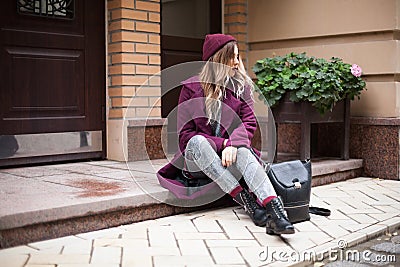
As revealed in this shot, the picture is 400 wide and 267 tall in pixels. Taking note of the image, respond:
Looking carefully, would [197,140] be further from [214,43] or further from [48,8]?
[48,8]

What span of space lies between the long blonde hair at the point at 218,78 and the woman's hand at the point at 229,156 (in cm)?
28

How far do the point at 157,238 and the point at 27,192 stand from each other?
0.84 metres

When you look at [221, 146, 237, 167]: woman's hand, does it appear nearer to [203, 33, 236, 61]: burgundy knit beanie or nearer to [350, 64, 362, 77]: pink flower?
[203, 33, 236, 61]: burgundy knit beanie

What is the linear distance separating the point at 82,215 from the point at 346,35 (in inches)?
128

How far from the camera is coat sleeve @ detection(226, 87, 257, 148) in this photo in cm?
333

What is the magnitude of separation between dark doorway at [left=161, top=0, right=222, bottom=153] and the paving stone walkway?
1.83 m

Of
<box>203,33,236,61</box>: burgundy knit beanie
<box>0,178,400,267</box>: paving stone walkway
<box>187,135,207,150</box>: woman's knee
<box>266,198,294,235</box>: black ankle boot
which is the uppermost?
<box>203,33,236,61</box>: burgundy knit beanie

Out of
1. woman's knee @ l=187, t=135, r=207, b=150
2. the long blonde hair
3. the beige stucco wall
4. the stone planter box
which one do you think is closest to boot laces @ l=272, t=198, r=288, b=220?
woman's knee @ l=187, t=135, r=207, b=150

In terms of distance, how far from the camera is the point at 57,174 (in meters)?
3.99

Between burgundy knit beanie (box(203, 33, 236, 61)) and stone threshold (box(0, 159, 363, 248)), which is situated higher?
burgundy knit beanie (box(203, 33, 236, 61))

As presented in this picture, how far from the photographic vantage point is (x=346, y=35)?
5.21m

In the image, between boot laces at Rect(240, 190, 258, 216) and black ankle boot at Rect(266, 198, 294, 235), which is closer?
black ankle boot at Rect(266, 198, 294, 235)

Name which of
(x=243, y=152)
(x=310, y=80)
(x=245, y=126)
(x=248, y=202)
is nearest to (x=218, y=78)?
(x=245, y=126)

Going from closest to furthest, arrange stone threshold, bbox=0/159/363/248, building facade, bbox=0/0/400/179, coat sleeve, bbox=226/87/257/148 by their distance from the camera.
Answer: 1. stone threshold, bbox=0/159/363/248
2. coat sleeve, bbox=226/87/257/148
3. building facade, bbox=0/0/400/179
